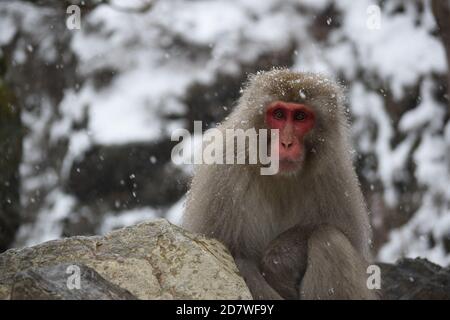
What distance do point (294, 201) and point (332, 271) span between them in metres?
0.67

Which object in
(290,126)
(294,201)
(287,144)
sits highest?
(290,126)

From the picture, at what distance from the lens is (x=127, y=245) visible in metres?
4.94

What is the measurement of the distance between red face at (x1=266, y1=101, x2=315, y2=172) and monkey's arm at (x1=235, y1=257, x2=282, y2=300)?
2.07 feet

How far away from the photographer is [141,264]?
475 centimetres

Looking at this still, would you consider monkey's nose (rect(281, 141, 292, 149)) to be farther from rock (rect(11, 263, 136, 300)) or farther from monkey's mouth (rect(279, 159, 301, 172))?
rock (rect(11, 263, 136, 300))

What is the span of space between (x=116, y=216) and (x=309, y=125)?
6578mm

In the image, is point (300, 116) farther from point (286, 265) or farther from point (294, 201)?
point (286, 265)

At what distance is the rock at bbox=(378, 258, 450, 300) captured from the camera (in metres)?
6.50

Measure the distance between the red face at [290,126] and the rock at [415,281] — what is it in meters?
1.81

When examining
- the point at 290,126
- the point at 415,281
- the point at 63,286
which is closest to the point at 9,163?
the point at 415,281

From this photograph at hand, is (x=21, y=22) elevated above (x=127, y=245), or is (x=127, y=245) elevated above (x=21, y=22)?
(x=21, y=22)

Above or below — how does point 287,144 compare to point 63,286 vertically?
above

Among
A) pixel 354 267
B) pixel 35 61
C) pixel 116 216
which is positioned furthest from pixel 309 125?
pixel 35 61

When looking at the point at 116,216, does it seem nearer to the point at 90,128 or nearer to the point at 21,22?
the point at 90,128
